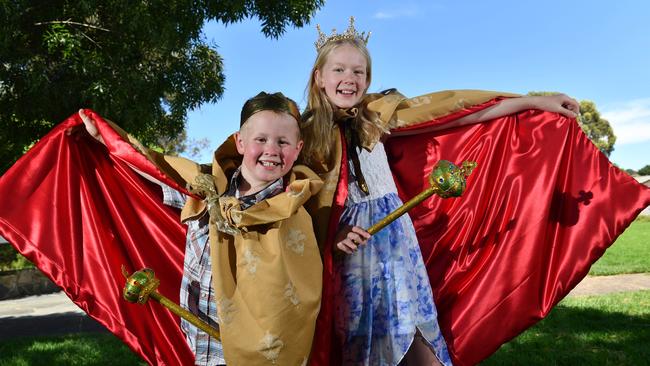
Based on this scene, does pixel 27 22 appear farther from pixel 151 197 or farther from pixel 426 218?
pixel 426 218

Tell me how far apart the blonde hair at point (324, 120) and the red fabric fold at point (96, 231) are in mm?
905

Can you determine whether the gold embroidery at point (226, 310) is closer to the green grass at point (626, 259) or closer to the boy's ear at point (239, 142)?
the boy's ear at point (239, 142)

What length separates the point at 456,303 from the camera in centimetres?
320

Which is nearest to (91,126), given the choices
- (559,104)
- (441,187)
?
(441,187)

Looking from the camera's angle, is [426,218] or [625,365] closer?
[426,218]

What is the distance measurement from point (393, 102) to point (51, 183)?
75.9 inches

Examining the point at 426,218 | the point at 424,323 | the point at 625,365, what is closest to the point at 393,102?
the point at 426,218

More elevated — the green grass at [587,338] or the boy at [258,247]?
the boy at [258,247]

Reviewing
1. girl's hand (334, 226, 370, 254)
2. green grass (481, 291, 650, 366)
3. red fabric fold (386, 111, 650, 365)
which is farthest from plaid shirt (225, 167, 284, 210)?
green grass (481, 291, 650, 366)

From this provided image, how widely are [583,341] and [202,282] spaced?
4.23 meters

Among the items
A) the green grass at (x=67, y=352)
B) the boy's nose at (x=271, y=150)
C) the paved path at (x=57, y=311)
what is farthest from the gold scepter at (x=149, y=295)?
the paved path at (x=57, y=311)

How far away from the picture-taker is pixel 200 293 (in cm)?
254

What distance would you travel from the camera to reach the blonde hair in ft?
8.99

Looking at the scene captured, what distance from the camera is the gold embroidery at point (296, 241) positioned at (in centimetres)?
234
